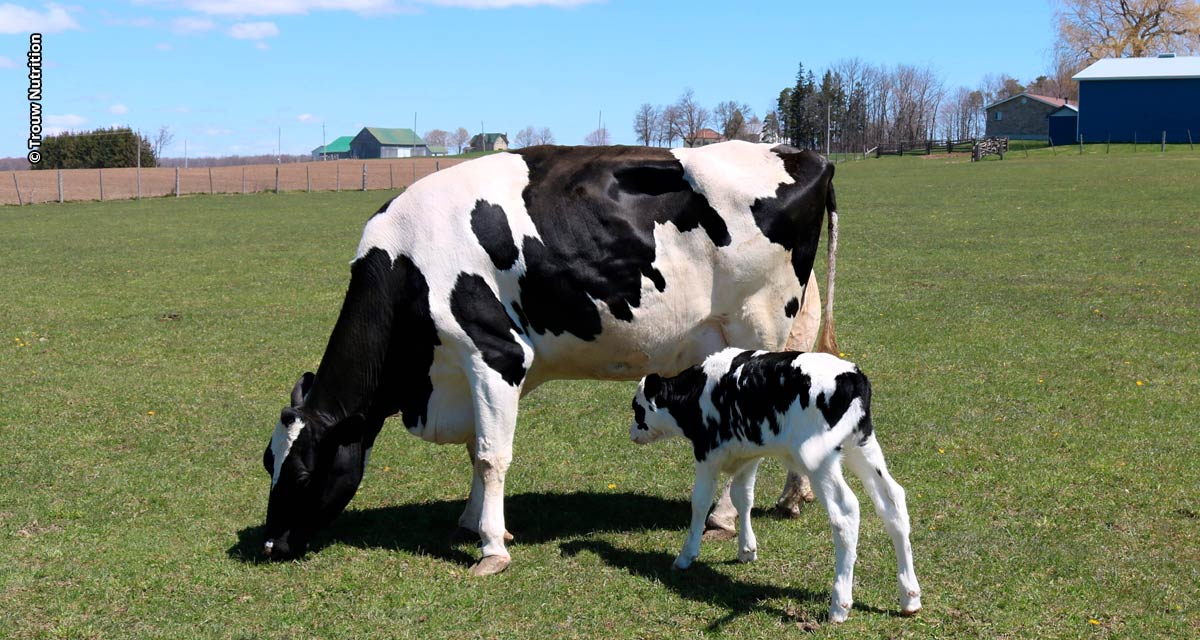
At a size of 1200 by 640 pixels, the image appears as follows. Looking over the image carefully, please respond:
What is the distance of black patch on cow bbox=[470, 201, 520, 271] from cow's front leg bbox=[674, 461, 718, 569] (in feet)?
5.70

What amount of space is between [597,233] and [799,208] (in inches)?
54.1

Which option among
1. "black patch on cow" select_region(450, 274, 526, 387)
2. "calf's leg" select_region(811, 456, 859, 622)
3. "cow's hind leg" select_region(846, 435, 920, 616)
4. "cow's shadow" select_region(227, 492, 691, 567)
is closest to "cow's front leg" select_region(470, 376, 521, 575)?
"black patch on cow" select_region(450, 274, 526, 387)

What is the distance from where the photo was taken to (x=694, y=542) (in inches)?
262

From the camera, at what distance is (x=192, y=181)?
7256cm

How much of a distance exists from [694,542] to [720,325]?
1.52 m

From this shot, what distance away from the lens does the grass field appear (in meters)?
6.17

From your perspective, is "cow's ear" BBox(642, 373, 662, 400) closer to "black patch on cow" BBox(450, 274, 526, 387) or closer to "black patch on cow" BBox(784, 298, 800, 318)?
"black patch on cow" BBox(450, 274, 526, 387)

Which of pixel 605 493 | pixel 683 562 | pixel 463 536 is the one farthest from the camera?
pixel 605 493

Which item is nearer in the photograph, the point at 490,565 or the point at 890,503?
the point at 890,503

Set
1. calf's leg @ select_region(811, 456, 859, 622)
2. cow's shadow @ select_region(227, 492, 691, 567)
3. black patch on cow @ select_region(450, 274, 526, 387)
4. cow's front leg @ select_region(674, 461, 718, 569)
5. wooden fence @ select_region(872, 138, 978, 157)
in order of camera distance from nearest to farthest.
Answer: calf's leg @ select_region(811, 456, 859, 622) < cow's front leg @ select_region(674, 461, 718, 569) < black patch on cow @ select_region(450, 274, 526, 387) < cow's shadow @ select_region(227, 492, 691, 567) < wooden fence @ select_region(872, 138, 978, 157)

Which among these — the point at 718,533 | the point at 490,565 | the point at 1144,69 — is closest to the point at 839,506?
the point at 718,533

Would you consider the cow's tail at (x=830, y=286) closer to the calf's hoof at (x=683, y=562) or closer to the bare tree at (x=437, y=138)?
the calf's hoof at (x=683, y=562)

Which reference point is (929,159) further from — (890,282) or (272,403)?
(272,403)

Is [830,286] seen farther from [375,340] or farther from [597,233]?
[375,340]
